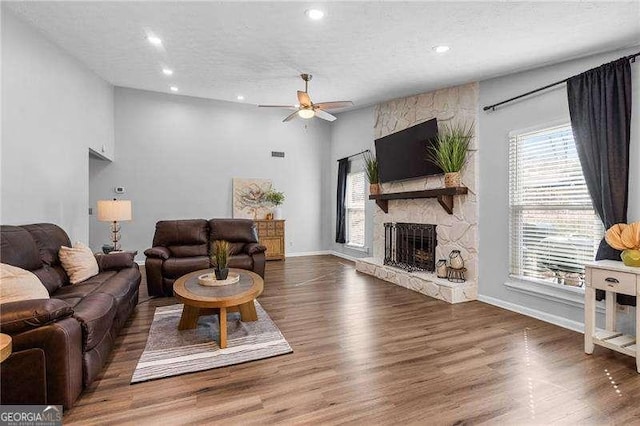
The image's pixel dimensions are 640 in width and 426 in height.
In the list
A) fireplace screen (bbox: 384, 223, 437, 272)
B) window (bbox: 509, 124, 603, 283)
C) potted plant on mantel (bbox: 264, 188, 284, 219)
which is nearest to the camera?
window (bbox: 509, 124, 603, 283)

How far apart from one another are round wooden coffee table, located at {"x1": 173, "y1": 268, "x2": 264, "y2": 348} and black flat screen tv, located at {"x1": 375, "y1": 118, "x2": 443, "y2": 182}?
10.1ft

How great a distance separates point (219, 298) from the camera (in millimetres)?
2609

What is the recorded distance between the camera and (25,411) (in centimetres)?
174

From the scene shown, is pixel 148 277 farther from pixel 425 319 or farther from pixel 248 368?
pixel 425 319

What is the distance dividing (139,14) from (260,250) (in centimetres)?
314

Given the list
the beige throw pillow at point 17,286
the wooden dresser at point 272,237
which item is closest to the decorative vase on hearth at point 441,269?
the wooden dresser at point 272,237

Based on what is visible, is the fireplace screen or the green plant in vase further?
the fireplace screen

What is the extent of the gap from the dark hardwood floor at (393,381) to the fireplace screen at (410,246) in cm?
156

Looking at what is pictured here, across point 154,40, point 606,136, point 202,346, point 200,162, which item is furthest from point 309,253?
point 606,136

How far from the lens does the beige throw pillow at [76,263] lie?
3090mm

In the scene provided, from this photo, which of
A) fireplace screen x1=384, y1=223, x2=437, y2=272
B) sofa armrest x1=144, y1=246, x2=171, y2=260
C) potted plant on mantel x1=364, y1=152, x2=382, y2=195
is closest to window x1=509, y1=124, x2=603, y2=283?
fireplace screen x1=384, y1=223, x2=437, y2=272

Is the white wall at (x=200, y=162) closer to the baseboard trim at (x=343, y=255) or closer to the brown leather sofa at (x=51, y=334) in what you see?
the baseboard trim at (x=343, y=255)

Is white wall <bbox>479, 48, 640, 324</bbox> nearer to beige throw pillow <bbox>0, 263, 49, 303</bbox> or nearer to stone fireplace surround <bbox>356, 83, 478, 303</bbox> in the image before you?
stone fireplace surround <bbox>356, 83, 478, 303</bbox>

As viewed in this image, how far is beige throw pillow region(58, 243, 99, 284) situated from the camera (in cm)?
309
